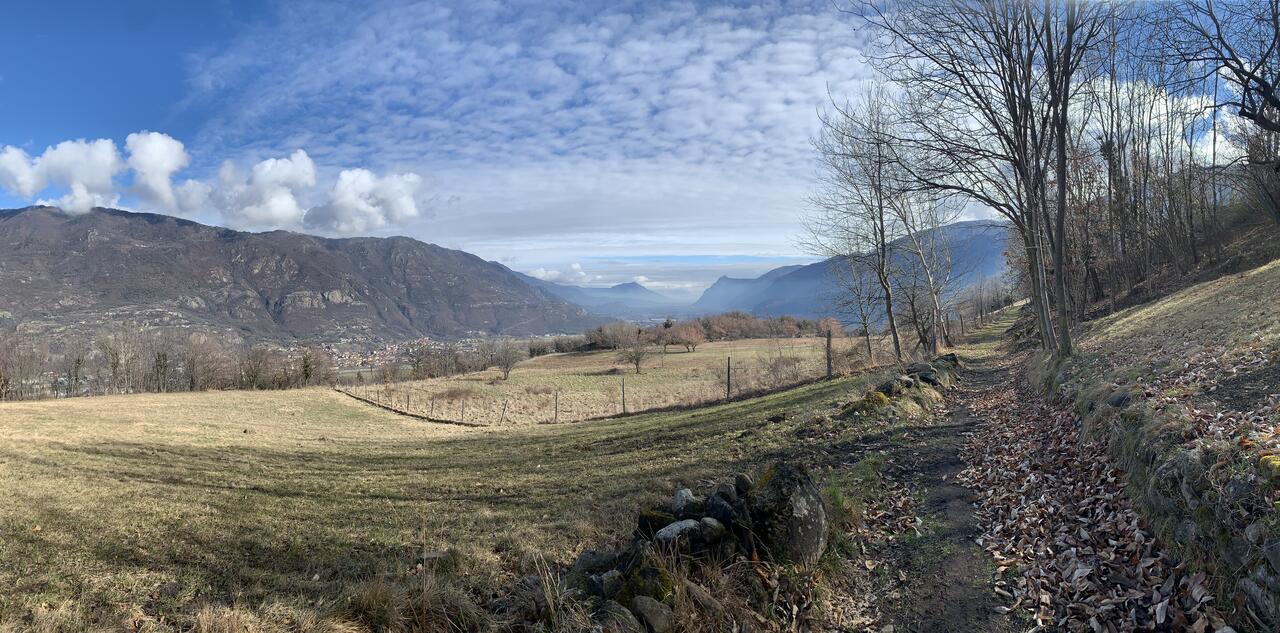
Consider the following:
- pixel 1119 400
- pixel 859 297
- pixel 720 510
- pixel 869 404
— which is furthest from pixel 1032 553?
pixel 859 297

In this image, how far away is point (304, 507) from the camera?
34.8 ft

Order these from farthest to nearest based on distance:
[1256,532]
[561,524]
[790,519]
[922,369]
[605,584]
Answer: [922,369], [561,524], [790,519], [605,584], [1256,532]

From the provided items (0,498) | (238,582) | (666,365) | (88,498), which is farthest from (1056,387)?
(666,365)

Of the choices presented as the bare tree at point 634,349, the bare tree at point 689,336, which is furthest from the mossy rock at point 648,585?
the bare tree at point 689,336

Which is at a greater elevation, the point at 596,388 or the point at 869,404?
the point at 869,404

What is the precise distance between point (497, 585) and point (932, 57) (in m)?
16.4

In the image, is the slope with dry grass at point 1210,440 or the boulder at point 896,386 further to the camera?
the boulder at point 896,386

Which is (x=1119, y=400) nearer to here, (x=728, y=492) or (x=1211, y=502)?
(x=1211, y=502)

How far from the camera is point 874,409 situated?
12.7m

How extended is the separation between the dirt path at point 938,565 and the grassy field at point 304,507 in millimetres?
1912

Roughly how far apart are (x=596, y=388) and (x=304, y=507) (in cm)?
3657

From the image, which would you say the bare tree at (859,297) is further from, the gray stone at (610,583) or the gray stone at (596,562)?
the gray stone at (610,583)

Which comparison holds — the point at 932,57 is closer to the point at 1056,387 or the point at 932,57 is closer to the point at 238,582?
the point at 1056,387

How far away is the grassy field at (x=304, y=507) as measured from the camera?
588 cm
